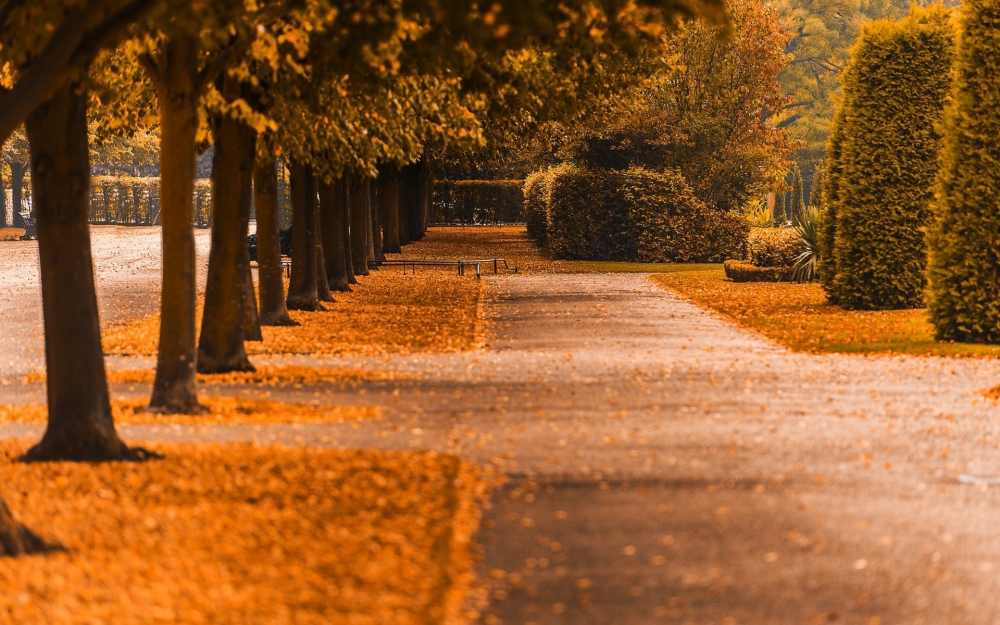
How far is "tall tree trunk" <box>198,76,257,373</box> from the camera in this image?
48.2 feet

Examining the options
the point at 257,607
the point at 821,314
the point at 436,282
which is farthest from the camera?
the point at 436,282

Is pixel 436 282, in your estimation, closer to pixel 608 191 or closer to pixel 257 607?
pixel 608 191

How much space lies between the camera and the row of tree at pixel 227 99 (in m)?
7.46

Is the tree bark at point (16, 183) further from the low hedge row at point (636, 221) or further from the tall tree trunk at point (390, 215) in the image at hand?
the low hedge row at point (636, 221)

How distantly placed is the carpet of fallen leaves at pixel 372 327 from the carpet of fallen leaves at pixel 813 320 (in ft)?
13.3

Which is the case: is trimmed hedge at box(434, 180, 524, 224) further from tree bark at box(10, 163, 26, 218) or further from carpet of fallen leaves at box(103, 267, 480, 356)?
carpet of fallen leaves at box(103, 267, 480, 356)

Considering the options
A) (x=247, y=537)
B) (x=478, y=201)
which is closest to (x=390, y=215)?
(x=478, y=201)

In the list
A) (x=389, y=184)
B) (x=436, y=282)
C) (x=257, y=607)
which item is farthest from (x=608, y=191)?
(x=257, y=607)

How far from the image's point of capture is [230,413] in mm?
11812

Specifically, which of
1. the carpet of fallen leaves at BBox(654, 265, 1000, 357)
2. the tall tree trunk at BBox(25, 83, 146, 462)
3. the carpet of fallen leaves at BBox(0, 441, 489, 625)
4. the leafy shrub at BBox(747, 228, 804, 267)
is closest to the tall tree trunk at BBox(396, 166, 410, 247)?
the leafy shrub at BBox(747, 228, 804, 267)

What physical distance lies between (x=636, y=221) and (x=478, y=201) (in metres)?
28.2

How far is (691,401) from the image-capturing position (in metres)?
12.4

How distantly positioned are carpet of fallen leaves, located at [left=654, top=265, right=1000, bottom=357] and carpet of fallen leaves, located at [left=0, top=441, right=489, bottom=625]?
9559 mm

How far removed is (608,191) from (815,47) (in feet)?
154
